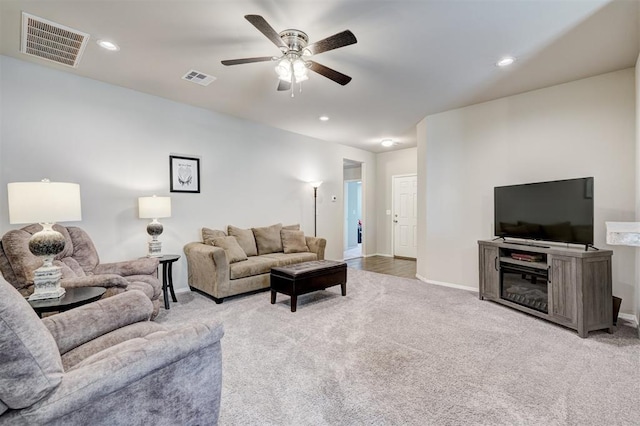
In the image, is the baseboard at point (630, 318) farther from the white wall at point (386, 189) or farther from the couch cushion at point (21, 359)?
the couch cushion at point (21, 359)

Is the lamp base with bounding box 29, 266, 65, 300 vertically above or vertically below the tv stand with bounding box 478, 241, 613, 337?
above

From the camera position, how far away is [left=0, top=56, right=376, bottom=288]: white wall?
2990 mm

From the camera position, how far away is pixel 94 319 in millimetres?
1569

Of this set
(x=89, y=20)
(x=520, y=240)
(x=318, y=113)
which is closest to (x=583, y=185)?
(x=520, y=240)

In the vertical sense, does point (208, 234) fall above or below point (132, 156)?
below

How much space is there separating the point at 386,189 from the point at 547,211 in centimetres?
434

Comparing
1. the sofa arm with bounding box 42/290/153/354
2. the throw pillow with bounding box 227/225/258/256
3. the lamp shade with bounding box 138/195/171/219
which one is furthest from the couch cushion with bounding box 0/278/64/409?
the throw pillow with bounding box 227/225/258/256

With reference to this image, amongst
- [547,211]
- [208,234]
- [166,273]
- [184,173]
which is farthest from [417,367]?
[184,173]

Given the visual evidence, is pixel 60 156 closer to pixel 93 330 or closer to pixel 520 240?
pixel 93 330

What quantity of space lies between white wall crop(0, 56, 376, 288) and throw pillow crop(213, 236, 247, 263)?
573 millimetres

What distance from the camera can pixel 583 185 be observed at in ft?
9.53

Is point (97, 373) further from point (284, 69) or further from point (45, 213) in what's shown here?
point (284, 69)

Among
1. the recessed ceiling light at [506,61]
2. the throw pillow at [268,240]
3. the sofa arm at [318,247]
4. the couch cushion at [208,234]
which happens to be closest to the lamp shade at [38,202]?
the couch cushion at [208,234]

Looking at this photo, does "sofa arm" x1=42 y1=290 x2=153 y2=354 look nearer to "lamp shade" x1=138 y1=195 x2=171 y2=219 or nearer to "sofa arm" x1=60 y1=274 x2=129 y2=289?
"sofa arm" x1=60 y1=274 x2=129 y2=289
